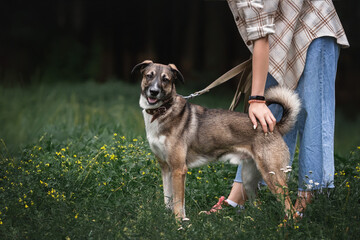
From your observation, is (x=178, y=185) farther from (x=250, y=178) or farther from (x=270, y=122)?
(x=270, y=122)

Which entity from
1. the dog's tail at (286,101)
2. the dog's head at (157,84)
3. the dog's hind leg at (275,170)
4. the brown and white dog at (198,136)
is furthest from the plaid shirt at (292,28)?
the dog's head at (157,84)

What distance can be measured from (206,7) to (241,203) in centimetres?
995

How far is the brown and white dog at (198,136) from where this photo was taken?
3895 millimetres

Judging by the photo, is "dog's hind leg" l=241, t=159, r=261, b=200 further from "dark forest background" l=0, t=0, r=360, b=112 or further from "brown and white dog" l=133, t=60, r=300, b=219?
"dark forest background" l=0, t=0, r=360, b=112

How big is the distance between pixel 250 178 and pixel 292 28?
135 centimetres

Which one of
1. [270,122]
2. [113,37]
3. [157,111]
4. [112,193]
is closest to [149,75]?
[157,111]

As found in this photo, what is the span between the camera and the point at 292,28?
3.88 m

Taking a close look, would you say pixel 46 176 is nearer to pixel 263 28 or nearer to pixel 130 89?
pixel 263 28

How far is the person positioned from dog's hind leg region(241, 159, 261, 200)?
1.51ft

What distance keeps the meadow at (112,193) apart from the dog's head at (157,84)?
30.6 inches

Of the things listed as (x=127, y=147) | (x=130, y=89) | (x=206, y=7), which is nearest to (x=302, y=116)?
(x=127, y=147)

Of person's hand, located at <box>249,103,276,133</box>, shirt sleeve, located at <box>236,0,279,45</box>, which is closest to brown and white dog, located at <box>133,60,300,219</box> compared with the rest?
person's hand, located at <box>249,103,276,133</box>

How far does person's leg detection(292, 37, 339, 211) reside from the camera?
3844 mm

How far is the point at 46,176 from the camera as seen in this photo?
4.39m
